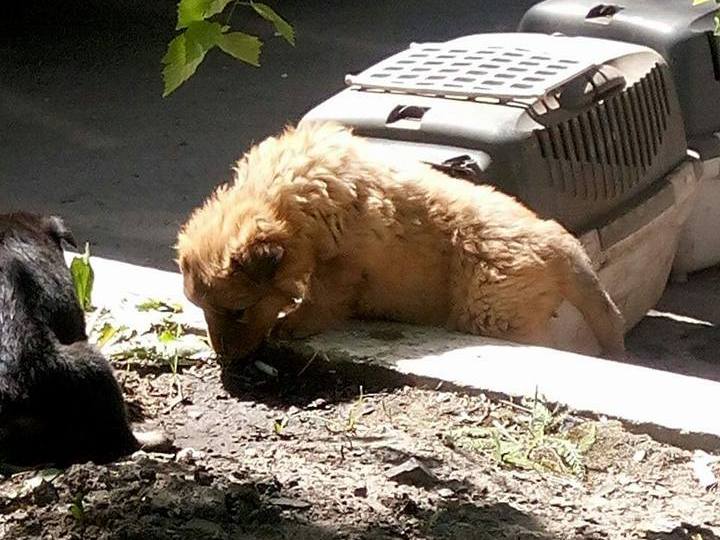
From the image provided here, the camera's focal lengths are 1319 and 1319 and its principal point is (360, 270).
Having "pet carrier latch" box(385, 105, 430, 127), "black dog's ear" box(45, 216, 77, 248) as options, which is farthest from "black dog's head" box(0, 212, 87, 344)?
"pet carrier latch" box(385, 105, 430, 127)

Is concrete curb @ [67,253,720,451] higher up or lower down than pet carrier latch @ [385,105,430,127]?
lower down

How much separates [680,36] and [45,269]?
136 inches

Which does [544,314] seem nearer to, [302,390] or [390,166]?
[390,166]

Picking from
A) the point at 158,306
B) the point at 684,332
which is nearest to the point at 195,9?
the point at 158,306

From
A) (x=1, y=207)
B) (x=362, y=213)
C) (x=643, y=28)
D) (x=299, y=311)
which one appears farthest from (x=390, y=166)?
(x=1, y=207)

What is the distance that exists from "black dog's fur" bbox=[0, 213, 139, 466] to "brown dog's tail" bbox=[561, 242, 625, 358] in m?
1.77

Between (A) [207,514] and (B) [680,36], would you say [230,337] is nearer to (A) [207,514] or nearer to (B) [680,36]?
(A) [207,514]

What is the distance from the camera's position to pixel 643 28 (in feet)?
19.8

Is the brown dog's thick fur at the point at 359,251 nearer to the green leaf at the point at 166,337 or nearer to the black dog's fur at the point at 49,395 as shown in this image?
the green leaf at the point at 166,337

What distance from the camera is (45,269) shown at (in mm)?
3594

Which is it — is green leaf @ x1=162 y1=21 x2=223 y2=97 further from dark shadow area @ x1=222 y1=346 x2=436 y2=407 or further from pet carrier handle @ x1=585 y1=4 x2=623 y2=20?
pet carrier handle @ x1=585 y1=4 x2=623 y2=20

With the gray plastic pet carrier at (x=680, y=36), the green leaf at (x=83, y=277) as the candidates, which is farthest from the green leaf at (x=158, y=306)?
the gray plastic pet carrier at (x=680, y=36)

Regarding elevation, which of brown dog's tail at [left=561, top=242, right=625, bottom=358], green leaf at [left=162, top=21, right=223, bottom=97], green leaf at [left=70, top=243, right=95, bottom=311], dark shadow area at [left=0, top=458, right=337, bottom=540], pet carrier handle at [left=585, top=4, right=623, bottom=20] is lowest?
brown dog's tail at [left=561, top=242, right=625, bottom=358]

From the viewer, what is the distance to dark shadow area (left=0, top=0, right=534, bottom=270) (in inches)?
290
